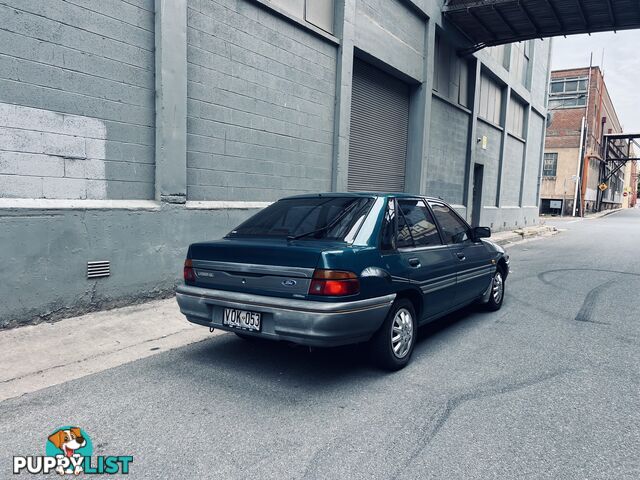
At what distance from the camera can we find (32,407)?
3406 mm

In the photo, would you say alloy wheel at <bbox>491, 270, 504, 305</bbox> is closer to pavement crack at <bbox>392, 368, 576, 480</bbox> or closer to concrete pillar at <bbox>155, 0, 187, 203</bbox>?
pavement crack at <bbox>392, 368, 576, 480</bbox>

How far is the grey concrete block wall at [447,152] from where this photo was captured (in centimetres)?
1449

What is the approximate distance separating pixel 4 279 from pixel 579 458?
17.6 feet

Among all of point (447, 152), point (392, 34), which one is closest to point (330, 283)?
point (392, 34)

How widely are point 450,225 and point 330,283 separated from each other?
2388 millimetres

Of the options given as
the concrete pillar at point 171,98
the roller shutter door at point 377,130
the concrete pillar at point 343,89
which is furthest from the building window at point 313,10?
the concrete pillar at point 171,98

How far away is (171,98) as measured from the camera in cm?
644

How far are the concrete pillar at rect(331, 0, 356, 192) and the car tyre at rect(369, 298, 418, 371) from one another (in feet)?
19.4

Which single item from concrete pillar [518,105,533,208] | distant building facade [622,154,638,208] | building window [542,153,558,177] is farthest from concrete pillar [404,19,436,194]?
distant building facade [622,154,638,208]

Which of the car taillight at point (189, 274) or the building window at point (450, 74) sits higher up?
the building window at point (450, 74)

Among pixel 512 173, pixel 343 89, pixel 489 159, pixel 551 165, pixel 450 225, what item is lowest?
pixel 450 225

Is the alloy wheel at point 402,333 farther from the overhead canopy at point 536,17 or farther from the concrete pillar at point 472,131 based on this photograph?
the concrete pillar at point 472,131

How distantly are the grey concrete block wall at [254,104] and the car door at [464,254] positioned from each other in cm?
365

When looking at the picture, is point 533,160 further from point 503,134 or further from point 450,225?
point 450,225
